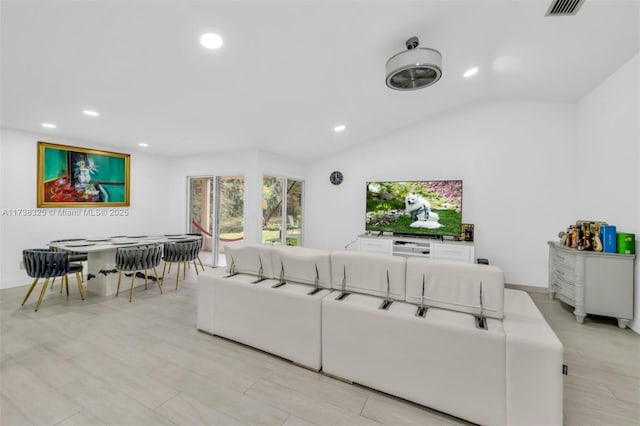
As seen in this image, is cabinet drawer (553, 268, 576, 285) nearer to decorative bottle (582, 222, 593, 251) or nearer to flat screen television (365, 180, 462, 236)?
decorative bottle (582, 222, 593, 251)

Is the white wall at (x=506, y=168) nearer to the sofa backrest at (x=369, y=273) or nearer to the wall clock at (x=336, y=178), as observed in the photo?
the wall clock at (x=336, y=178)

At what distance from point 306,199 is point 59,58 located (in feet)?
15.1

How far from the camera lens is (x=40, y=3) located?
6.04 ft

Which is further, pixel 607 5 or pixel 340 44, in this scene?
pixel 340 44

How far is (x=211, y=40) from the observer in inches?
92.1

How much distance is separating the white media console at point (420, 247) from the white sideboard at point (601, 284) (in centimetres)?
133

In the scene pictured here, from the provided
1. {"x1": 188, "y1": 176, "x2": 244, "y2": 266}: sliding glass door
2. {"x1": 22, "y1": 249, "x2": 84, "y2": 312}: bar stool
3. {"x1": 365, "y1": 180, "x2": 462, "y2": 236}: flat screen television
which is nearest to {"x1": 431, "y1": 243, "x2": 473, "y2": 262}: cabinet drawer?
{"x1": 365, "y1": 180, "x2": 462, "y2": 236}: flat screen television

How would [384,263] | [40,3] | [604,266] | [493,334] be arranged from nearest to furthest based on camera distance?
[493,334], [40,3], [384,263], [604,266]

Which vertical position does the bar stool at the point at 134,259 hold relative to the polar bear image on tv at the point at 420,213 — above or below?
below

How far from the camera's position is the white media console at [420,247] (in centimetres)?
438

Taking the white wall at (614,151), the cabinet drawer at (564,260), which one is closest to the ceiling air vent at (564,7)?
the white wall at (614,151)

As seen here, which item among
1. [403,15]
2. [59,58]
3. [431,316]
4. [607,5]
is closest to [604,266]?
[607,5]

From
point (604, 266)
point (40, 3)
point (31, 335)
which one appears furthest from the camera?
point (604, 266)

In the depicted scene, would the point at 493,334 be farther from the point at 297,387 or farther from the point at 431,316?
the point at 297,387
